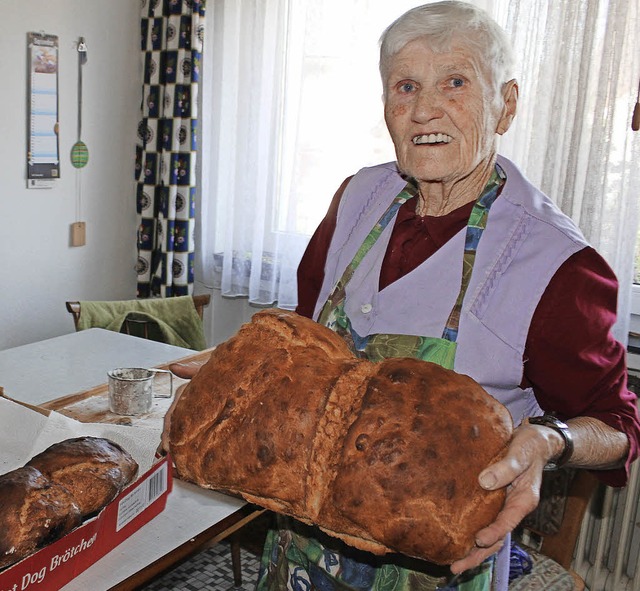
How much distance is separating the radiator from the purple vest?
60.1 inches

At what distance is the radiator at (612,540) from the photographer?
2.48 meters

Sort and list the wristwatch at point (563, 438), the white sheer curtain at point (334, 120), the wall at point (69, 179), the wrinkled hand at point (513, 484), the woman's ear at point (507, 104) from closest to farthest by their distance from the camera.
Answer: the wrinkled hand at point (513, 484) < the wristwatch at point (563, 438) < the woman's ear at point (507, 104) < the white sheer curtain at point (334, 120) < the wall at point (69, 179)

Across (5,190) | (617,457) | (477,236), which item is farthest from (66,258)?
(617,457)

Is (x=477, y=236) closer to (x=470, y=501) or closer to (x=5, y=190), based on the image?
(x=470, y=501)

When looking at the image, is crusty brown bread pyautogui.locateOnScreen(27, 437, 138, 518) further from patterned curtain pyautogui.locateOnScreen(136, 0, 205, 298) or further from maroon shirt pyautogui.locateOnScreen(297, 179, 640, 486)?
patterned curtain pyautogui.locateOnScreen(136, 0, 205, 298)

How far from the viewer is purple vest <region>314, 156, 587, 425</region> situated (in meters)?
1.10

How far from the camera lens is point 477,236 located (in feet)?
3.90

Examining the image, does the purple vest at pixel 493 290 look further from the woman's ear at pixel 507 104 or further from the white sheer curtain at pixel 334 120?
the white sheer curtain at pixel 334 120

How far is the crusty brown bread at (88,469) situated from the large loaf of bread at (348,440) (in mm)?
344

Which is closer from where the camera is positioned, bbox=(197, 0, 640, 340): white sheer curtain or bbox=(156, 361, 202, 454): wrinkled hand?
bbox=(156, 361, 202, 454): wrinkled hand

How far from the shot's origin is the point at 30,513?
1113 millimetres

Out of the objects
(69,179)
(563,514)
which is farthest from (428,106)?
(69,179)

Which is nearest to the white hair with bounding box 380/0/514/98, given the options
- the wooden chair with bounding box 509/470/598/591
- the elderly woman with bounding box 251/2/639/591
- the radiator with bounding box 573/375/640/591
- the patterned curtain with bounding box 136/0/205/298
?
the elderly woman with bounding box 251/2/639/591

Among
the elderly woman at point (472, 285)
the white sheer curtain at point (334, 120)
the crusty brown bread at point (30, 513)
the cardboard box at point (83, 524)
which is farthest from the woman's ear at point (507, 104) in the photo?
the white sheer curtain at point (334, 120)
